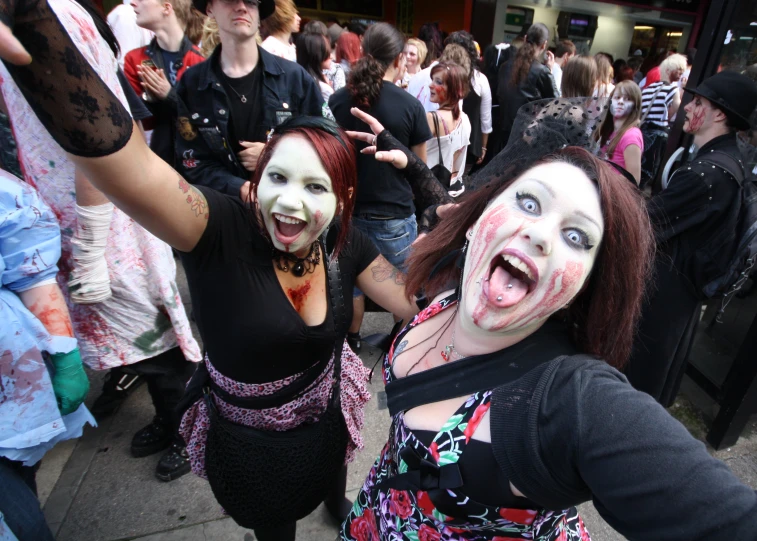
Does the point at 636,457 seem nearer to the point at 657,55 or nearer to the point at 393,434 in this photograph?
the point at 393,434

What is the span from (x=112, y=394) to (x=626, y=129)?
159 inches

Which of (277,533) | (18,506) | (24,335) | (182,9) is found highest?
(182,9)

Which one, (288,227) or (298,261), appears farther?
(298,261)

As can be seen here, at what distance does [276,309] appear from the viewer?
1327 millimetres

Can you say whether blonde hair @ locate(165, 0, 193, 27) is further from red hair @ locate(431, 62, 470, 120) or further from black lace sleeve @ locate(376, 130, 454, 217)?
black lace sleeve @ locate(376, 130, 454, 217)

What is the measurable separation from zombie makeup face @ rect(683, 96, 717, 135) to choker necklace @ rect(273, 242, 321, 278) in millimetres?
2189

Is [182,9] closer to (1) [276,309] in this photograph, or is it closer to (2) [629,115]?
(1) [276,309]

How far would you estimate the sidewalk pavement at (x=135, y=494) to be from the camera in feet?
6.57

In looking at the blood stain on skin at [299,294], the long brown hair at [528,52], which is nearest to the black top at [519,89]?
the long brown hair at [528,52]

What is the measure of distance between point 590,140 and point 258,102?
189 cm

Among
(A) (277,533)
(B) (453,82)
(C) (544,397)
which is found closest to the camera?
(C) (544,397)

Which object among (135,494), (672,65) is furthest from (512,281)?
(672,65)

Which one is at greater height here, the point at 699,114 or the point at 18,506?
the point at 699,114

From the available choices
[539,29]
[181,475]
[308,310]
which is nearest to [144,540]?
[181,475]
